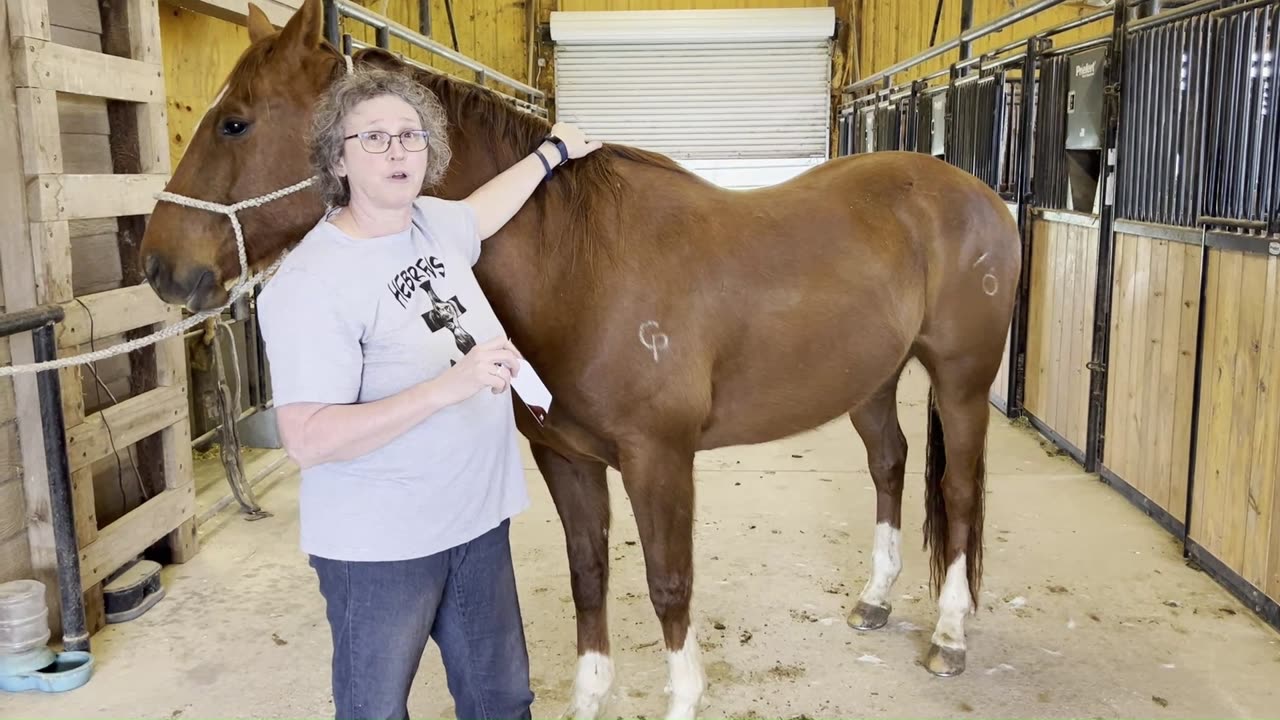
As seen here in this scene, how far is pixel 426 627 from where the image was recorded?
4.77 ft

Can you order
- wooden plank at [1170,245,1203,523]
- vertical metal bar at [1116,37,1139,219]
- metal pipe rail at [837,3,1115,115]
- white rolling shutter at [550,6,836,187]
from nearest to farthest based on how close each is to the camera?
wooden plank at [1170,245,1203,523]
vertical metal bar at [1116,37,1139,219]
metal pipe rail at [837,3,1115,115]
white rolling shutter at [550,6,836,187]

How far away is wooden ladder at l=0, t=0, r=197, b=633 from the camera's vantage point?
2561mm

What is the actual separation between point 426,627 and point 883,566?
180 centimetres

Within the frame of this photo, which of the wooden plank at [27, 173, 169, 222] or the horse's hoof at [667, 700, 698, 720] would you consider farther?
the wooden plank at [27, 173, 169, 222]

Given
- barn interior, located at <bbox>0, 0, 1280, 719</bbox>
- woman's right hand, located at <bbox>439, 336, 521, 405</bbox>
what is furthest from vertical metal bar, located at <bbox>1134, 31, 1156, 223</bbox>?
woman's right hand, located at <bbox>439, 336, 521, 405</bbox>

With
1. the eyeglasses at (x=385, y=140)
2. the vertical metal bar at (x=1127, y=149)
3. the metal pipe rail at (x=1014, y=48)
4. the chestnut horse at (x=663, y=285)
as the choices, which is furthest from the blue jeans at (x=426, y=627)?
the metal pipe rail at (x=1014, y=48)

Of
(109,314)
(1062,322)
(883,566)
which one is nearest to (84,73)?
(109,314)

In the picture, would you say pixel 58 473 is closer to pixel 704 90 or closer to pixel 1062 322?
pixel 1062 322

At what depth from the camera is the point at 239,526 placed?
12.2 feet

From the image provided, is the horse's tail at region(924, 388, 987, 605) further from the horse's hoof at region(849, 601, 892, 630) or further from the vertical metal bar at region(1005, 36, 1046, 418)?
the vertical metal bar at region(1005, 36, 1046, 418)

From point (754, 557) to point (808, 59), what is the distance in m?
7.94

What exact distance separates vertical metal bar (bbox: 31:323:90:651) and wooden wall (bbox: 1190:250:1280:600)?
11.1ft

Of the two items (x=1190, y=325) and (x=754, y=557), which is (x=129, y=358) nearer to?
(x=754, y=557)

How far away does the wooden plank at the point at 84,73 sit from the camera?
2504 millimetres
